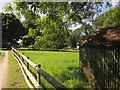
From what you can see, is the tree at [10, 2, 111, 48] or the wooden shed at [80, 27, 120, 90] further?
the tree at [10, 2, 111, 48]

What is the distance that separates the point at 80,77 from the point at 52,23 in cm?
423

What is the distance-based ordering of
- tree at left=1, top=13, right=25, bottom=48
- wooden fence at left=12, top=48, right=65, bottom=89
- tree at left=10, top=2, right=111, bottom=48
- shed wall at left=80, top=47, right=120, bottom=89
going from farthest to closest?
tree at left=1, top=13, right=25, bottom=48, tree at left=10, top=2, right=111, bottom=48, shed wall at left=80, top=47, right=120, bottom=89, wooden fence at left=12, top=48, right=65, bottom=89

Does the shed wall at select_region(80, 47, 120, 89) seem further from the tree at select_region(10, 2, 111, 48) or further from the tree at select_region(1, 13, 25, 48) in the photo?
the tree at select_region(1, 13, 25, 48)

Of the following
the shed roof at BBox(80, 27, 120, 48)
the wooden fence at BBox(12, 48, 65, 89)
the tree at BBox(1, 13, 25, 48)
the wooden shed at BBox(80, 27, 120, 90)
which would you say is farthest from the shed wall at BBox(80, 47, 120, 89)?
the tree at BBox(1, 13, 25, 48)

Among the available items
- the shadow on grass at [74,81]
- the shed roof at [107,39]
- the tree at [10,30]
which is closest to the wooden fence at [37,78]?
the shadow on grass at [74,81]

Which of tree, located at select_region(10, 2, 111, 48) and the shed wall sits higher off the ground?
tree, located at select_region(10, 2, 111, 48)

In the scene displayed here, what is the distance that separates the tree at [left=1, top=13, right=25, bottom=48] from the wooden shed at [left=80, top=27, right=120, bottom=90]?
2472 inches

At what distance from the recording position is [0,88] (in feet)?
37.7

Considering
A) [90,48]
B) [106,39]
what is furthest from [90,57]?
[106,39]

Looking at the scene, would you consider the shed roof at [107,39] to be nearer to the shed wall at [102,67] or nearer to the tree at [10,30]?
the shed wall at [102,67]

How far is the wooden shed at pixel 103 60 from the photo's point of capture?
1126cm

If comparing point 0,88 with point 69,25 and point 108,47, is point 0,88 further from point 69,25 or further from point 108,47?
point 69,25

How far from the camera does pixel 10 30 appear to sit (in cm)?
7956

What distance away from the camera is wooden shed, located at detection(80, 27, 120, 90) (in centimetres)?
1126
